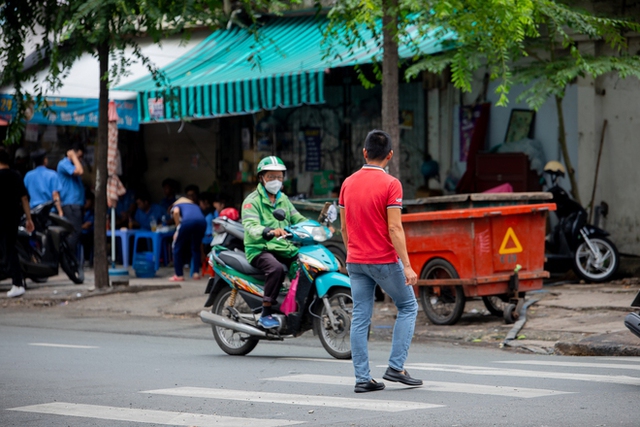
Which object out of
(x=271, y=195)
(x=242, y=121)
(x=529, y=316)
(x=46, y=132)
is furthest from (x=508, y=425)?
(x=46, y=132)

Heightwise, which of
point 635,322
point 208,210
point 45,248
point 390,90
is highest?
point 390,90

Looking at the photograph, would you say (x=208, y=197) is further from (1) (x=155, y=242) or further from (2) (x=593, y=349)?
(2) (x=593, y=349)

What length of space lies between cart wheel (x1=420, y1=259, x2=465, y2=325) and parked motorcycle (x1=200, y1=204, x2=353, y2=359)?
2.42 m

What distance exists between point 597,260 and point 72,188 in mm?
8948

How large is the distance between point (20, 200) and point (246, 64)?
458 cm

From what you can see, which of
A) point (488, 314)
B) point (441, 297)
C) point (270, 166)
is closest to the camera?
point (270, 166)

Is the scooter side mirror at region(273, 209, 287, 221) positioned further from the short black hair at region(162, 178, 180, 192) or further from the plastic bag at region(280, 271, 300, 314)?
the short black hair at region(162, 178, 180, 192)

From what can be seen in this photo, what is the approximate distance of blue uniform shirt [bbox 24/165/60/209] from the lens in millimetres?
16938

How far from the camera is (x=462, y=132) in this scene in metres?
17.0

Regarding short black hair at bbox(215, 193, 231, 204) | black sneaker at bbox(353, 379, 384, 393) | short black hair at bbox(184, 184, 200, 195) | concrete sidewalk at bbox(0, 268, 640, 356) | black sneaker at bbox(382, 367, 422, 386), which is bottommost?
concrete sidewalk at bbox(0, 268, 640, 356)

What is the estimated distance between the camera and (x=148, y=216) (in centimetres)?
1962

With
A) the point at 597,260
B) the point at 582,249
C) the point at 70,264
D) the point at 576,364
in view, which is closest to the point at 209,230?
the point at 70,264

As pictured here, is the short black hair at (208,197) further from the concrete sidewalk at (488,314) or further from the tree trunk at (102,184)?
the tree trunk at (102,184)

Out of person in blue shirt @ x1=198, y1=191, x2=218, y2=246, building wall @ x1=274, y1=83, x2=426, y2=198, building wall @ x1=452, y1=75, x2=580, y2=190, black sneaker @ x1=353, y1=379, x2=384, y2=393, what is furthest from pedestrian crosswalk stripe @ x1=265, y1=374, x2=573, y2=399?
person in blue shirt @ x1=198, y1=191, x2=218, y2=246
